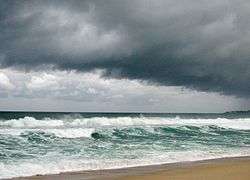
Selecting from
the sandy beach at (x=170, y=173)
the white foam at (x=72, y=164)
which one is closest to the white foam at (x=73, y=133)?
the white foam at (x=72, y=164)

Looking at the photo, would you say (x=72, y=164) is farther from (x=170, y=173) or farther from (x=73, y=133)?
(x=73, y=133)

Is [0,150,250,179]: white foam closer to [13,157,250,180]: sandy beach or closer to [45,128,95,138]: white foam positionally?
[13,157,250,180]: sandy beach

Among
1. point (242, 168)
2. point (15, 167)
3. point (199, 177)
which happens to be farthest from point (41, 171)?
point (242, 168)

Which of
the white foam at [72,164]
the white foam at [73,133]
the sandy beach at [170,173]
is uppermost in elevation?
the white foam at [73,133]

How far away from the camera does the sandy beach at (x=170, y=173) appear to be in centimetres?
1109

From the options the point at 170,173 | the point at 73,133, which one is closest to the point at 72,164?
the point at 170,173

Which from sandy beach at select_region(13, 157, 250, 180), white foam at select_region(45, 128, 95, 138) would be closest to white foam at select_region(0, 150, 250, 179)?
sandy beach at select_region(13, 157, 250, 180)

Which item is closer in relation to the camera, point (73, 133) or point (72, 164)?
point (72, 164)

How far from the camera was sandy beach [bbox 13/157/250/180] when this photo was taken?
36.4 feet

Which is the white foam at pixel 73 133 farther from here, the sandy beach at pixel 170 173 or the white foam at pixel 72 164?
the sandy beach at pixel 170 173

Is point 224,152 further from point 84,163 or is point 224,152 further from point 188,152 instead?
point 84,163

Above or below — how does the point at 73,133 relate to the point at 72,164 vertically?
above

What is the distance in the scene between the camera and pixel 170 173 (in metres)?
12.0

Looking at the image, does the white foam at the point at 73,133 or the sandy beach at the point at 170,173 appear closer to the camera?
the sandy beach at the point at 170,173
